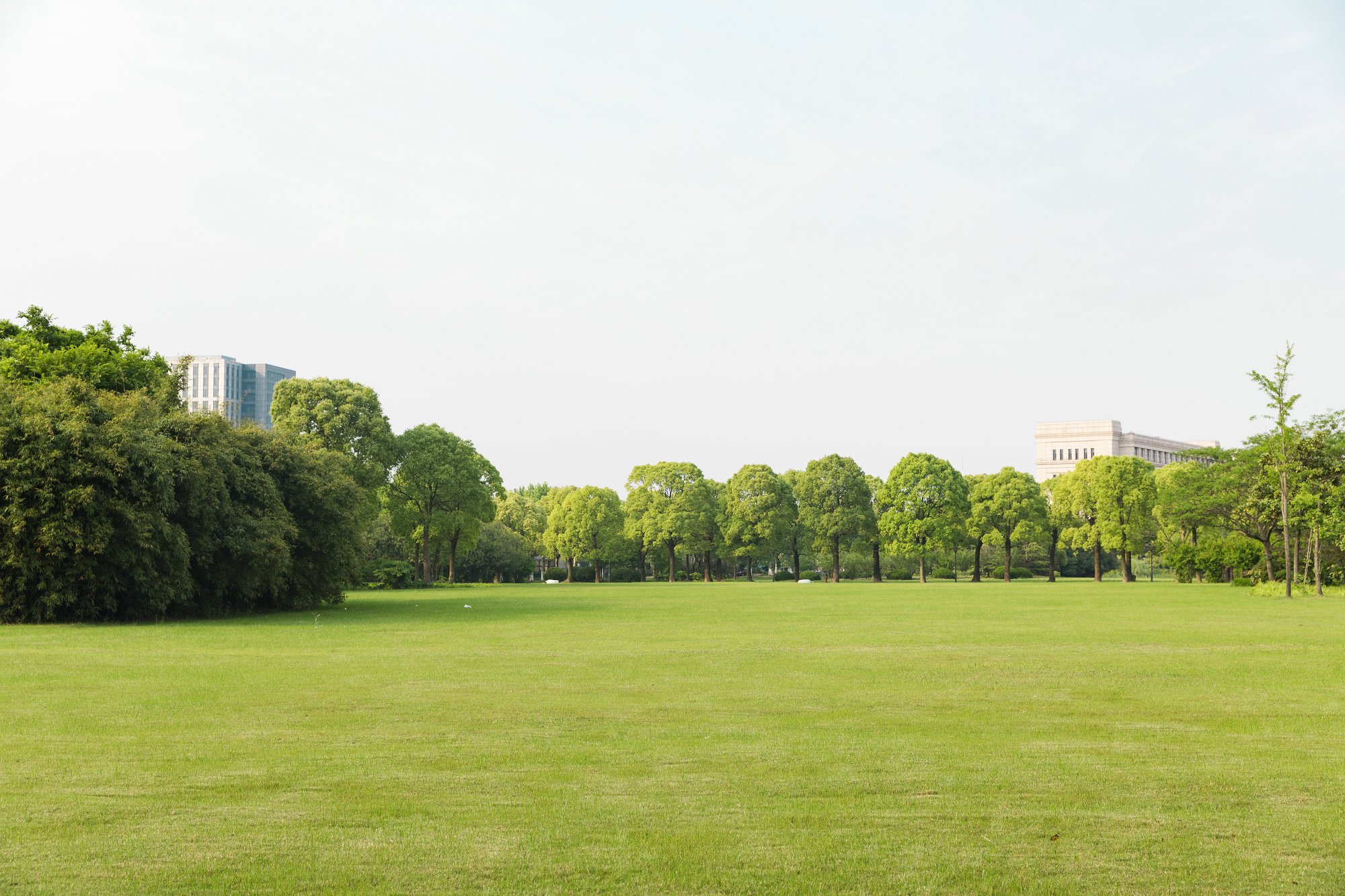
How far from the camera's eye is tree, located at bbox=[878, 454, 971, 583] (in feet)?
277

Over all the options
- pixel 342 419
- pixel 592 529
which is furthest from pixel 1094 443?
pixel 342 419

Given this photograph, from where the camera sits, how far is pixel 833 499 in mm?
89750

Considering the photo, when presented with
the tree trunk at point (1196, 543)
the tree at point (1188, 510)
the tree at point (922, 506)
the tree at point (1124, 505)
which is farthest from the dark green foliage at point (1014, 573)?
the tree at point (1188, 510)

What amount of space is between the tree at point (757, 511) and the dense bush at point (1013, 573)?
22438 mm

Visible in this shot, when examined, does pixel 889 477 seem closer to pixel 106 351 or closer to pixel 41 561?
pixel 106 351

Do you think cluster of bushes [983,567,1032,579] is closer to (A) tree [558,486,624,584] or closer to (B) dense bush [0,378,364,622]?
(A) tree [558,486,624,584]

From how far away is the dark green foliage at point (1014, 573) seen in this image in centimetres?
9975

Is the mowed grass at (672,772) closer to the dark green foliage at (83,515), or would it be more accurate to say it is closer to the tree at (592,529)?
the dark green foliage at (83,515)

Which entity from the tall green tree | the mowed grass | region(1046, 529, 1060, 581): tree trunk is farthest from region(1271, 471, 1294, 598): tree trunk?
region(1046, 529, 1060, 581): tree trunk

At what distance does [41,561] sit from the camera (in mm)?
27375

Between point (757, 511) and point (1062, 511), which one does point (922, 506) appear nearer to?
point (1062, 511)

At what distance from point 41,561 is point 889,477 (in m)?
70.8

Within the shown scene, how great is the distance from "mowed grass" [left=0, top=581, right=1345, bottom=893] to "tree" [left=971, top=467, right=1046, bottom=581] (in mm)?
67860

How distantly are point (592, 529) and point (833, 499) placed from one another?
20.8 metres
